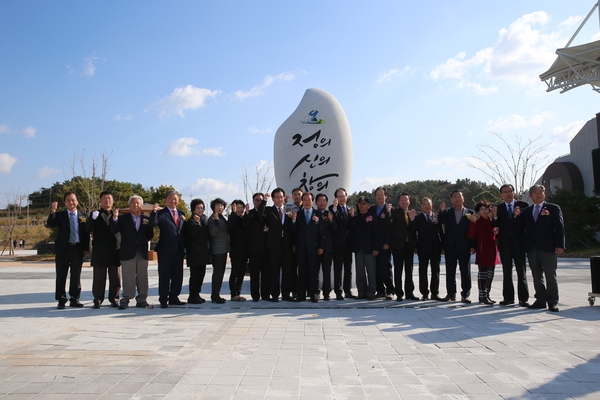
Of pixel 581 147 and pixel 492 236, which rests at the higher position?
pixel 581 147

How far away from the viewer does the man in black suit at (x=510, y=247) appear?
6.33 m

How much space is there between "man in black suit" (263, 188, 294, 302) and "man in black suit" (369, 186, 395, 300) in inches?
52.6

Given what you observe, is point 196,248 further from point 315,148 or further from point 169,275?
point 315,148

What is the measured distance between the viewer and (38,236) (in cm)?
3181

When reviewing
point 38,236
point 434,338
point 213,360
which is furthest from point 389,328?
point 38,236

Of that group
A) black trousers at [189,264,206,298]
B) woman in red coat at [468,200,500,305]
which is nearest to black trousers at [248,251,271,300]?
black trousers at [189,264,206,298]

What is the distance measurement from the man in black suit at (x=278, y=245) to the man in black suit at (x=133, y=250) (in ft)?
5.76

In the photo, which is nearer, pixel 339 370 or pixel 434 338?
pixel 339 370

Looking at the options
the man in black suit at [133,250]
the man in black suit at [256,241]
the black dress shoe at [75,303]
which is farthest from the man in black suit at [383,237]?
the black dress shoe at [75,303]

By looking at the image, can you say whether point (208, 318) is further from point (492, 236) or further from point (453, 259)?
point (492, 236)

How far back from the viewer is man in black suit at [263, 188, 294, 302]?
679cm

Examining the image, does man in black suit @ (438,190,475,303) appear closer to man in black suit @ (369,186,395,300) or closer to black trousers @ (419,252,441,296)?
black trousers @ (419,252,441,296)

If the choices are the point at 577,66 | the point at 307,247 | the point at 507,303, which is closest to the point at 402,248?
the point at 307,247

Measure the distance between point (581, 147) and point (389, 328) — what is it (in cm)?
2433
